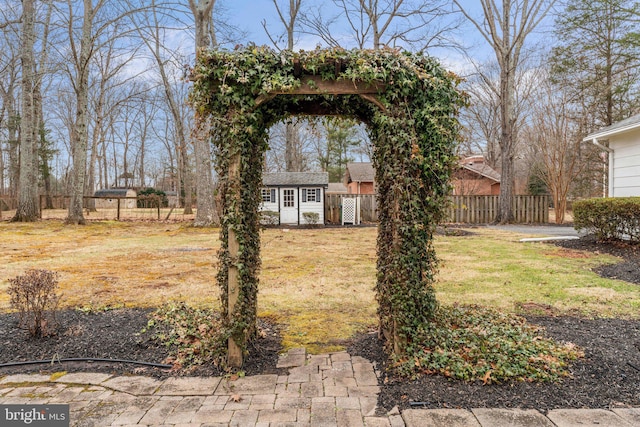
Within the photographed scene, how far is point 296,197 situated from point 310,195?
62 cm

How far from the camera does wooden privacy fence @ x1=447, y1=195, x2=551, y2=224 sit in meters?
16.2

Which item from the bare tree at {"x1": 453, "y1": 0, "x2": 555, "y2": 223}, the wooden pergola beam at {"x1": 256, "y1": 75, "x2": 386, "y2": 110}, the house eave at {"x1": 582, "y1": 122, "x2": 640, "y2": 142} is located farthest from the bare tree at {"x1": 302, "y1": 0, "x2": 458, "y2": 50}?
the wooden pergola beam at {"x1": 256, "y1": 75, "x2": 386, "y2": 110}

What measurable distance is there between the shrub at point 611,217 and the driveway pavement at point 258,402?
21.6ft

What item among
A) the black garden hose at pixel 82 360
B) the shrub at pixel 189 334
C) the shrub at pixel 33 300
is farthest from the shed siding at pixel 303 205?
the black garden hose at pixel 82 360

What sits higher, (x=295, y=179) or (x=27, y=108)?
(x=27, y=108)

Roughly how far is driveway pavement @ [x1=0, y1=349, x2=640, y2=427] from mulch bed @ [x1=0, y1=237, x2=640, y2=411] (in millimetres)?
100

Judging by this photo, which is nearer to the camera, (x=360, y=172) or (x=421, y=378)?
(x=421, y=378)

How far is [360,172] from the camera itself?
26719mm

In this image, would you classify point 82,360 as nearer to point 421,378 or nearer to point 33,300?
point 33,300

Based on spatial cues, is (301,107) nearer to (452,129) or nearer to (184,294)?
(452,129)

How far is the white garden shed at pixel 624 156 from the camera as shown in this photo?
812cm

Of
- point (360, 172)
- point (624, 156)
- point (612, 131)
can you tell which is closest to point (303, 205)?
point (612, 131)

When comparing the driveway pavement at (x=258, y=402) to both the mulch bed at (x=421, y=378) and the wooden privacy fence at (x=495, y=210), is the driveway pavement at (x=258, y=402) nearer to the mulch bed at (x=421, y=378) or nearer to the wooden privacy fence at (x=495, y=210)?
the mulch bed at (x=421, y=378)

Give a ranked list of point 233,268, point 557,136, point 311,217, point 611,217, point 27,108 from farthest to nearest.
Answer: point 311,217
point 557,136
point 27,108
point 611,217
point 233,268
